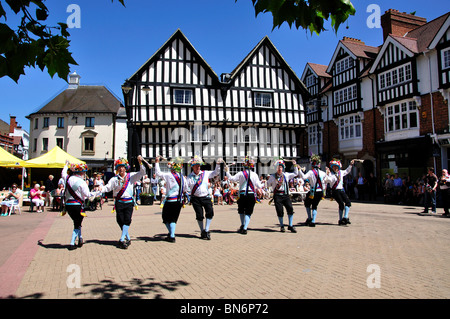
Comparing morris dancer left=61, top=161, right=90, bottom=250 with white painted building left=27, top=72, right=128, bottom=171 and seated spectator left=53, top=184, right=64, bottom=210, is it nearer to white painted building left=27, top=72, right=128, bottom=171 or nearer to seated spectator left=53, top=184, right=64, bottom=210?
seated spectator left=53, top=184, right=64, bottom=210

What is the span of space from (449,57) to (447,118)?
355 centimetres

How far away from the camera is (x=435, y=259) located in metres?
5.55

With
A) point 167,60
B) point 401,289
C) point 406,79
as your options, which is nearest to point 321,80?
Result: point 406,79

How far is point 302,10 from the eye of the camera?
2721 mm

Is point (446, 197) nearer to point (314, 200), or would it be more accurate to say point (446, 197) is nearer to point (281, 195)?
point (314, 200)

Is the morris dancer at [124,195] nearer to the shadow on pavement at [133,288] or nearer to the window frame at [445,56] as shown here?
the shadow on pavement at [133,288]

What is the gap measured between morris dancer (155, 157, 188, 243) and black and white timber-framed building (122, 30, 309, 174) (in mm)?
14438

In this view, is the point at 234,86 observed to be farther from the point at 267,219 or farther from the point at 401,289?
the point at 401,289

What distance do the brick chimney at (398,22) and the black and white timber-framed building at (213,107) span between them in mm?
8007

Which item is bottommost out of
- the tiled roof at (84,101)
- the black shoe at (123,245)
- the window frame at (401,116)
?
the black shoe at (123,245)

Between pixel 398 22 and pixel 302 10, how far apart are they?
2691 centimetres

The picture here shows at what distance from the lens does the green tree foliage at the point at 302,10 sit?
2.62 m

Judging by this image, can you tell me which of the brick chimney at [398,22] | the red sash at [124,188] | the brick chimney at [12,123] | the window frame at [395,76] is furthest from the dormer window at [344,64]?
the brick chimney at [12,123]

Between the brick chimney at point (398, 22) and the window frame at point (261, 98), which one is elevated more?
the brick chimney at point (398, 22)
